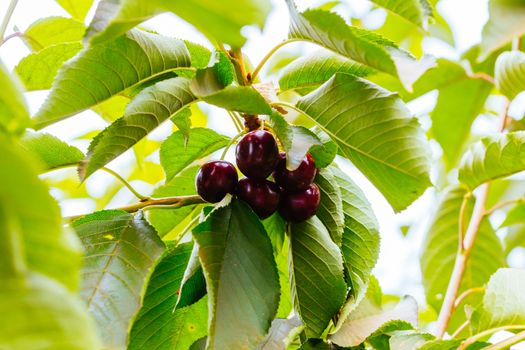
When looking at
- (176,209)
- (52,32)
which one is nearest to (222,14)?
(176,209)

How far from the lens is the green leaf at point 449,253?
124 centimetres

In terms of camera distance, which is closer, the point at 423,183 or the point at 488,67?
the point at 423,183

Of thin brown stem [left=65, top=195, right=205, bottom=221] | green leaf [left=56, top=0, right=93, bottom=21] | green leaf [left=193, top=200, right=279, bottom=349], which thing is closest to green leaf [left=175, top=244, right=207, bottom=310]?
green leaf [left=193, top=200, right=279, bottom=349]

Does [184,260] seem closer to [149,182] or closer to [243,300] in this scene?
[243,300]

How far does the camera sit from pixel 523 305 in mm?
791

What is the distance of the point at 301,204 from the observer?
65 cm

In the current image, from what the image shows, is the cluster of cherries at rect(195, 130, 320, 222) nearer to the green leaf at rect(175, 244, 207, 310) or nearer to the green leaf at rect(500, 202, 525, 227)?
the green leaf at rect(175, 244, 207, 310)

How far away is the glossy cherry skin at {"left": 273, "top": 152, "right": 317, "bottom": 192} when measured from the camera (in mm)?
641

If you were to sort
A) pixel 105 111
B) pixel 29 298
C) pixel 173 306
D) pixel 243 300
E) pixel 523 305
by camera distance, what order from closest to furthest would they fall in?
1. pixel 29 298
2. pixel 243 300
3. pixel 173 306
4. pixel 523 305
5. pixel 105 111

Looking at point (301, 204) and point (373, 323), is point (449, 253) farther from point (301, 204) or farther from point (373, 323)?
point (301, 204)

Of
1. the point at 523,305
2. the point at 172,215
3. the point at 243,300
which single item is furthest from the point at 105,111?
the point at 523,305

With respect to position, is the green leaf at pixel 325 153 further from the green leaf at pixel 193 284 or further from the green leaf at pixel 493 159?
the green leaf at pixel 493 159

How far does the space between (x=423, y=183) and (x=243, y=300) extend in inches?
8.5

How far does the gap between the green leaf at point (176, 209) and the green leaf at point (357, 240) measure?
19 cm
